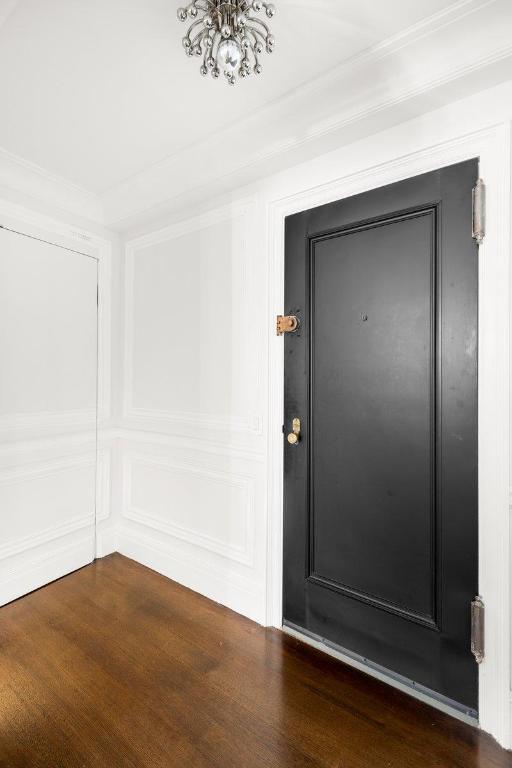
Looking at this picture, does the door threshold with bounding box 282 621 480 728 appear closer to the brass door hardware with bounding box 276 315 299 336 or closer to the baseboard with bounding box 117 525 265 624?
the baseboard with bounding box 117 525 265 624

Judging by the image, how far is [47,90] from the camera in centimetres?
177

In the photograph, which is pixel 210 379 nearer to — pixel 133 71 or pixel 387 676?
pixel 133 71

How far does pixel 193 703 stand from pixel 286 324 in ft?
5.64

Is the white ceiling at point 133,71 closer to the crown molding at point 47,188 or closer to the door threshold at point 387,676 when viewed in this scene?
the crown molding at point 47,188

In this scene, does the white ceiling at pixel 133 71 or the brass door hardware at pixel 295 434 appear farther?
the brass door hardware at pixel 295 434

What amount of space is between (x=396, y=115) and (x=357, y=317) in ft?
2.75

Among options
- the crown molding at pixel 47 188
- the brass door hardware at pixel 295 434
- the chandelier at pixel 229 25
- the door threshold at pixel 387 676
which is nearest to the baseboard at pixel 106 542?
the door threshold at pixel 387 676

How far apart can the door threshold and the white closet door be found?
62.7 inches

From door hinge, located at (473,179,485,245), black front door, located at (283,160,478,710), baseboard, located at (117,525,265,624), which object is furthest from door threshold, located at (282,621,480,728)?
door hinge, located at (473,179,485,245)

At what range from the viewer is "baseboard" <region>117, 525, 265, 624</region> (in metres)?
2.20

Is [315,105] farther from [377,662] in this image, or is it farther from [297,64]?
[377,662]

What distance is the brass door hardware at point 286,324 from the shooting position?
2.03 metres

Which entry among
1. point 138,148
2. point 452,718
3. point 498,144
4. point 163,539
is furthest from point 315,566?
point 138,148

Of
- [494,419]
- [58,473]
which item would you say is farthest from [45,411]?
[494,419]
